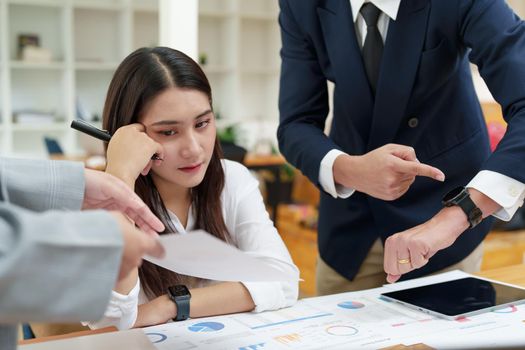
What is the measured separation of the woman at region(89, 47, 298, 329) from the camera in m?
1.33

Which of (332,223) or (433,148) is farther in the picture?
(332,223)

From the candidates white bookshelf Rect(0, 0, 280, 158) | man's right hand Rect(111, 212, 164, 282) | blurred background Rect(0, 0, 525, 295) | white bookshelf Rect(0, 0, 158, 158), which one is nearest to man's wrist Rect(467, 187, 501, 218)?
man's right hand Rect(111, 212, 164, 282)

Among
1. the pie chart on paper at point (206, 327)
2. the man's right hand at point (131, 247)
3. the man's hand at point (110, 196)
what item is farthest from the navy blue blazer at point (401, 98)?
the man's right hand at point (131, 247)

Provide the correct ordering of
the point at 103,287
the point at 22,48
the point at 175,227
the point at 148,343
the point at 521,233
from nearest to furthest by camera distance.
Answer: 1. the point at 103,287
2. the point at 148,343
3. the point at 175,227
4. the point at 521,233
5. the point at 22,48

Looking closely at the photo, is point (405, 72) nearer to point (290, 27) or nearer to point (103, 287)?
point (290, 27)

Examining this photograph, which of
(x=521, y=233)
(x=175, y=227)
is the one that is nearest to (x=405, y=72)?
(x=175, y=227)

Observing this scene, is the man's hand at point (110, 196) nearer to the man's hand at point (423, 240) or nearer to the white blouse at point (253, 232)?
the white blouse at point (253, 232)

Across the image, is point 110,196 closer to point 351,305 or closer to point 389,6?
point 351,305

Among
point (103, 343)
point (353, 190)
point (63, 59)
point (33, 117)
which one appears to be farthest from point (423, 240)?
point (63, 59)

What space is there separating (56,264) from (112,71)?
5262mm

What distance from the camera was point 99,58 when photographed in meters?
5.55

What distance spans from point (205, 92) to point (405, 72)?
481 mm

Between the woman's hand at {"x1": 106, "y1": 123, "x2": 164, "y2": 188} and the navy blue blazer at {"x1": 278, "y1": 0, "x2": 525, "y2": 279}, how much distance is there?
0.39 m

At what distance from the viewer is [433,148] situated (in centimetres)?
154
